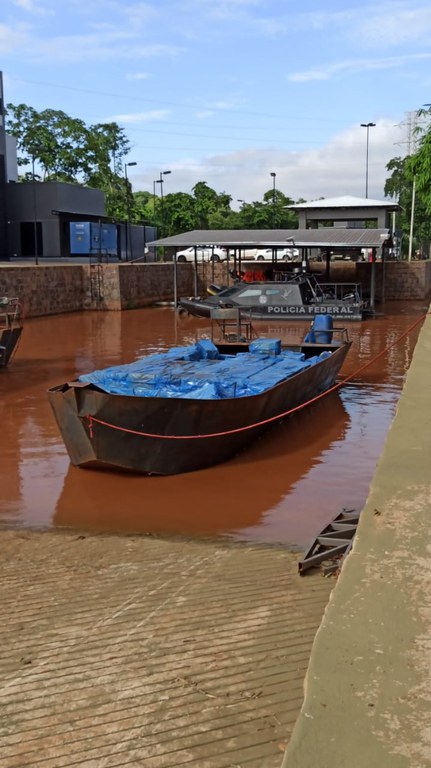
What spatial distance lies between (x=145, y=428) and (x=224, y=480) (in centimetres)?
125

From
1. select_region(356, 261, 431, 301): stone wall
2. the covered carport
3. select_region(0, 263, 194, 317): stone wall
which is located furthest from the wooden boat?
select_region(356, 261, 431, 301): stone wall

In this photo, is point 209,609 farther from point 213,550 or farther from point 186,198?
point 186,198

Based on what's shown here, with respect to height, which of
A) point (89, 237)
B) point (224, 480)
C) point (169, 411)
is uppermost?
point (89, 237)

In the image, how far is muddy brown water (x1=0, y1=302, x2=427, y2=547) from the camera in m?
8.41

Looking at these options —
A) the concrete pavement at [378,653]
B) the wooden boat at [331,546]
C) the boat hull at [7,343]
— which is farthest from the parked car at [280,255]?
the concrete pavement at [378,653]

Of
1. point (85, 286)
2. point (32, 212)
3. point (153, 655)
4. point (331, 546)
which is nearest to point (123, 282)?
point (85, 286)

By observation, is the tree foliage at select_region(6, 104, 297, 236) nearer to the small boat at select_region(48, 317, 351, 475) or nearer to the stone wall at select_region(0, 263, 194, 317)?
the stone wall at select_region(0, 263, 194, 317)

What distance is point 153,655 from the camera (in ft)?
15.1

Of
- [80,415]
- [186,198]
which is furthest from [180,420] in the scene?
[186,198]

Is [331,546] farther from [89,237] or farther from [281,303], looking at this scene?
[89,237]

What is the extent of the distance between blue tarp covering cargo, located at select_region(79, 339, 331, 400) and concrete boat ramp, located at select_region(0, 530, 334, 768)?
386 centimetres

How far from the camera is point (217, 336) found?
26.1 meters

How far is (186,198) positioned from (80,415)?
60.2 metres

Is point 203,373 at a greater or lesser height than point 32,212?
lesser
